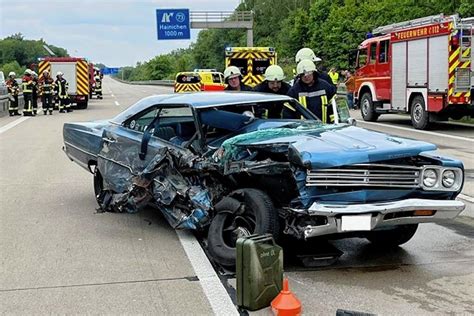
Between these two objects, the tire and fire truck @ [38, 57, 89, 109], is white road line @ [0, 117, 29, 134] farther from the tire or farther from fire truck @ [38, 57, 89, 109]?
the tire

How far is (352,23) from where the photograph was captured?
148 feet

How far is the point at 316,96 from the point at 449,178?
2999mm

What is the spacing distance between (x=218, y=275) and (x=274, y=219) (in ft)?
2.17

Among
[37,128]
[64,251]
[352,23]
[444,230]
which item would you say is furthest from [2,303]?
[352,23]

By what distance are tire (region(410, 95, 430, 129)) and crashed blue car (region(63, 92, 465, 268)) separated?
1108 cm

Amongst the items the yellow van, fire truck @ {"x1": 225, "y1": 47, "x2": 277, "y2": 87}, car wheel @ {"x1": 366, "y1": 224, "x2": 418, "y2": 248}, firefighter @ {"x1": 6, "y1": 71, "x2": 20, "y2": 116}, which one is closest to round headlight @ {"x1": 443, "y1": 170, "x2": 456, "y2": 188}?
car wheel @ {"x1": 366, "y1": 224, "x2": 418, "y2": 248}

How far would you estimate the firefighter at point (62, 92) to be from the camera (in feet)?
87.3

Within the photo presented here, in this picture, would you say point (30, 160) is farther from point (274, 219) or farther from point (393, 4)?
point (393, 4)

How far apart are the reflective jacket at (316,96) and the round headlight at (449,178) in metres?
2.86

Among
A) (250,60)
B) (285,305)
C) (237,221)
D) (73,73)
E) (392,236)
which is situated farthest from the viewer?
(73,73)

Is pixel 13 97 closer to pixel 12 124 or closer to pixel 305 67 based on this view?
pixel 12 124

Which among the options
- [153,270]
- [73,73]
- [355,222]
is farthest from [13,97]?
[355,222]

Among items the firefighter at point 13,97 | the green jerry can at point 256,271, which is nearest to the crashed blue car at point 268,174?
the green jerry can at point 256,271

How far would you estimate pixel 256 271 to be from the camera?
443 cm
